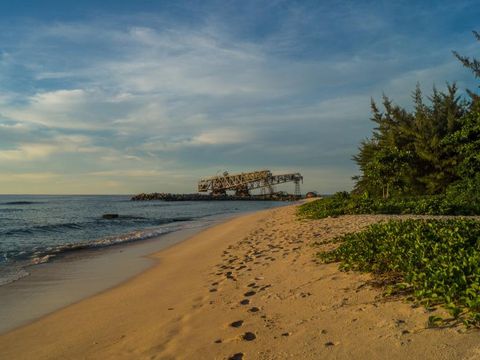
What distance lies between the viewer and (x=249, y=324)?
13.0 feet

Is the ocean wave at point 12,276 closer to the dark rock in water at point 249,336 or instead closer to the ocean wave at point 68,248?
the ocean wave at point 68,248

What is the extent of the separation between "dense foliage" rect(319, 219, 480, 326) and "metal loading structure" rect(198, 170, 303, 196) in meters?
68.4

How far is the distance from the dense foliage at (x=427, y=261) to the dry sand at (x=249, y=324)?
0.83 feet

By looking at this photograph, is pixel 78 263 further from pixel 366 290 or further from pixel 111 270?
pixel 366 290

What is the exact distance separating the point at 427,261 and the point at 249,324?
2.34 metres

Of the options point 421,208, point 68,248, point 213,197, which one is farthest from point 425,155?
point 213,197

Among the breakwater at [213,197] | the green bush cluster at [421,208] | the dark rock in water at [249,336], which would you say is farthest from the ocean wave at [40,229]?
the breakwater at [213,197]

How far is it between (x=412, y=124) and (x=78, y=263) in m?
23.5

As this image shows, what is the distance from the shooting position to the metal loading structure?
2987 inches

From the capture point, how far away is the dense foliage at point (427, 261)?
11.5 feet

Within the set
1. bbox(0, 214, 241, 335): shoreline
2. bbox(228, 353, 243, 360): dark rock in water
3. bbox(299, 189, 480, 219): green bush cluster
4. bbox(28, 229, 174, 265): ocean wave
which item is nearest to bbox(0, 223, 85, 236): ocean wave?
bbox(28, 229, 174, 265): ocean wave

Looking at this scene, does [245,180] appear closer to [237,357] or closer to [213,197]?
[213,197]

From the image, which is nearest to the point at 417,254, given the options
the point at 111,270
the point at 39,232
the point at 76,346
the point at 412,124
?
the point at 76,346

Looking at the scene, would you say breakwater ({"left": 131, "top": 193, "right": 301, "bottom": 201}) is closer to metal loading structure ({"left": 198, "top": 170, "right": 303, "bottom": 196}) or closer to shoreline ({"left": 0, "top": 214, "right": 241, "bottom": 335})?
metal loading structure ({"left": 198, "top": 170, "right": 303, "bottom": 196})
